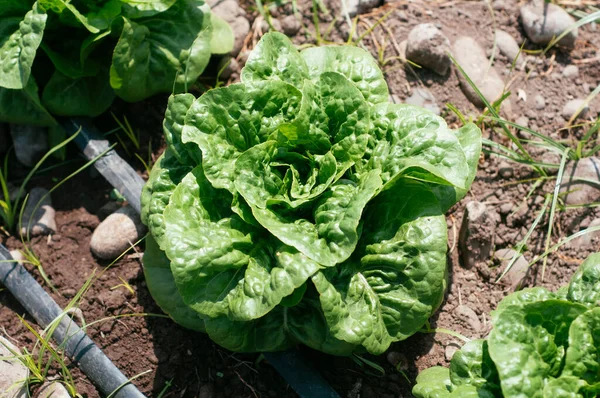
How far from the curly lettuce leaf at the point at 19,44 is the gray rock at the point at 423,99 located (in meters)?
2.17

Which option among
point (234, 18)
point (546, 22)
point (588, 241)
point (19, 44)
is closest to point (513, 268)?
point (588, 241)

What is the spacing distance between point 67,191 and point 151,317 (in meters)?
1.04

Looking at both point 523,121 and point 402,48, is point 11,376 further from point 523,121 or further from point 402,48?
point 523,121

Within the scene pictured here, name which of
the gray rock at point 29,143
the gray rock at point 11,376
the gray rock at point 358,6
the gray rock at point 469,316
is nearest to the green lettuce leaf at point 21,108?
the gray rock at point 29,143

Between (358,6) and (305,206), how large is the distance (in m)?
1.96

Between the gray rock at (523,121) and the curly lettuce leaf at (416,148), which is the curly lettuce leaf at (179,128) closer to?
the curly lettuce leaf at (416,148)

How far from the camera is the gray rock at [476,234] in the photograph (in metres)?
3.82

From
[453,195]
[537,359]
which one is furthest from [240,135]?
[537,359]

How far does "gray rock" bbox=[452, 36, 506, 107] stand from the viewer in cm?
436

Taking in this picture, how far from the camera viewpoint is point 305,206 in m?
3.32

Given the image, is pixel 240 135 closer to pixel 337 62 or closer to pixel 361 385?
pixel 337 62

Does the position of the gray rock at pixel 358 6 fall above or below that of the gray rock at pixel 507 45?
above

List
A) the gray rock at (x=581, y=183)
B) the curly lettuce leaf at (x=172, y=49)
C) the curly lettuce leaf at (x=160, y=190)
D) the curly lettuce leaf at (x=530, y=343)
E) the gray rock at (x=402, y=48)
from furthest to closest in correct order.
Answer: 1. the gray rock at (x=402, y=48)
2. the curly lettuce leaf at (x=172, y=49)
3. the gray rock at (x=581, y=183)
4. the curly lettuce leaf at (x=160, y=190)
5. the curly lettuce leaf at (x=530, y=343)

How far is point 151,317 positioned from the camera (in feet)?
12.8
